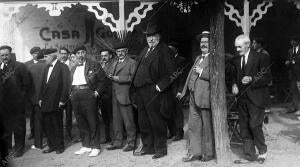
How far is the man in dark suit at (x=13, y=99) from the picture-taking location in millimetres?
8234

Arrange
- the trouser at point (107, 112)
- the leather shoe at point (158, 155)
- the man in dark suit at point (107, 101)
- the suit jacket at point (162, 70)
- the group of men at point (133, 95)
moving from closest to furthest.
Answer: the group of men at point (133, 95) → the suit jacket at point (162, 70) → the leather shoe at point (158, 155) → the man in dark suit at point (107, 101) → the trouser at point (107, 112)

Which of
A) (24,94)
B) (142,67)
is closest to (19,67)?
(24,94)

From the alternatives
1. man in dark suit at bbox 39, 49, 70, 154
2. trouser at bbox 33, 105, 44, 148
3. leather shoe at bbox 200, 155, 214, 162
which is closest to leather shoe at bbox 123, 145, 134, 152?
man in dark suit at bbox 39, 49, 70, 154

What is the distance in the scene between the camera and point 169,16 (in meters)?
14.1

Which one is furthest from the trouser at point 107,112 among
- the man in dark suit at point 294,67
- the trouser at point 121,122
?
the man in dark suit at point 294,67

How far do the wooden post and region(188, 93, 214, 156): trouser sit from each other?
0.23 m

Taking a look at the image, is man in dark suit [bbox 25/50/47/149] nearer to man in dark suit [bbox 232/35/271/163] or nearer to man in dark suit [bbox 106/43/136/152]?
man in dark suit [bbox 106/43/136/152]

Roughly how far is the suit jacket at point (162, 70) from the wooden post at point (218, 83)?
85 cm

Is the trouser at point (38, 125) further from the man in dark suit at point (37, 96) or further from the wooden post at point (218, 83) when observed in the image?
the wooden post at point (218, 83)

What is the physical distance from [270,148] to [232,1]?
172 inches

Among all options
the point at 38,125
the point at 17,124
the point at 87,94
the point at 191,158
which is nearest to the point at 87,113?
the point at 87,94

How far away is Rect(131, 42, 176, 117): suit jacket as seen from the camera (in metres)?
7.45

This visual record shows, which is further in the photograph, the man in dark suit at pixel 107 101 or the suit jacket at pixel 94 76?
the man in dark suit at pixel 107 101

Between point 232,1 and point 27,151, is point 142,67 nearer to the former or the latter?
point 27,151
